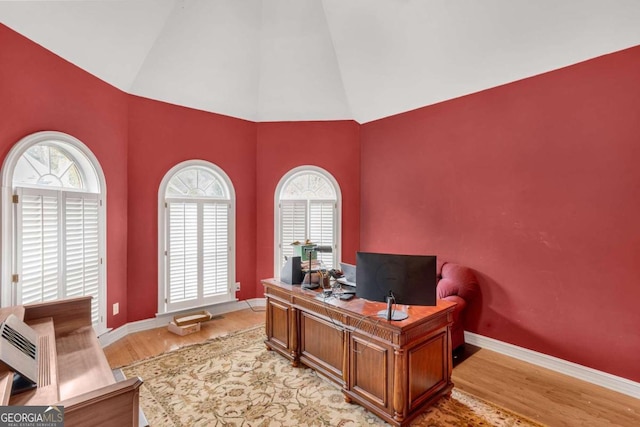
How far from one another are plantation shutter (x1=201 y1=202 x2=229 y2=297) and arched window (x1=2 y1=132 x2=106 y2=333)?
1.26 metres

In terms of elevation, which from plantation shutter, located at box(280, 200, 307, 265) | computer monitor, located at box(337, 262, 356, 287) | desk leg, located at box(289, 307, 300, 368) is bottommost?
desk leg, located at box(289, 307, 300, 368)

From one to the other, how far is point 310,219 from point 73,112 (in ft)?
10.6

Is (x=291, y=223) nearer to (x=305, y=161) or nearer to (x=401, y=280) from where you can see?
(x=305, y=161)

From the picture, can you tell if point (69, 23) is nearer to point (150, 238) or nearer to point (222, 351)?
point (150, 238)

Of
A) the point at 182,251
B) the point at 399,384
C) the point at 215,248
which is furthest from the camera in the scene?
the point at 215,248

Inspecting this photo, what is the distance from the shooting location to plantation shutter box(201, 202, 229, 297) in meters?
4.49

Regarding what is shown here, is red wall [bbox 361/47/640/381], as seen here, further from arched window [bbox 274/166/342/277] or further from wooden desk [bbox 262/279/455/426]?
wooden desk [bbox 262/279/455/426]

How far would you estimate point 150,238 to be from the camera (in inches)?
161

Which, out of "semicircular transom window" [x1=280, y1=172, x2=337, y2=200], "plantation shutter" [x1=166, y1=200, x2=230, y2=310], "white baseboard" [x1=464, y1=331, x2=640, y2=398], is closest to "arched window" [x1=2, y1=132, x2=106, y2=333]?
"plantation shutter" [x1=166, y1=200, x2=230, y2=310]

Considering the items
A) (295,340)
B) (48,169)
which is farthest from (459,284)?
(48,169)

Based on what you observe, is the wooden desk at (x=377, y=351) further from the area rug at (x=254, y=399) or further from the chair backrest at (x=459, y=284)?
the chair backrest at (x=459, y=284)

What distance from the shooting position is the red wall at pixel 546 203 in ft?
8.99

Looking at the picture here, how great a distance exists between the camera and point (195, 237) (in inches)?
173

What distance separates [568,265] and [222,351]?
3792 mm
